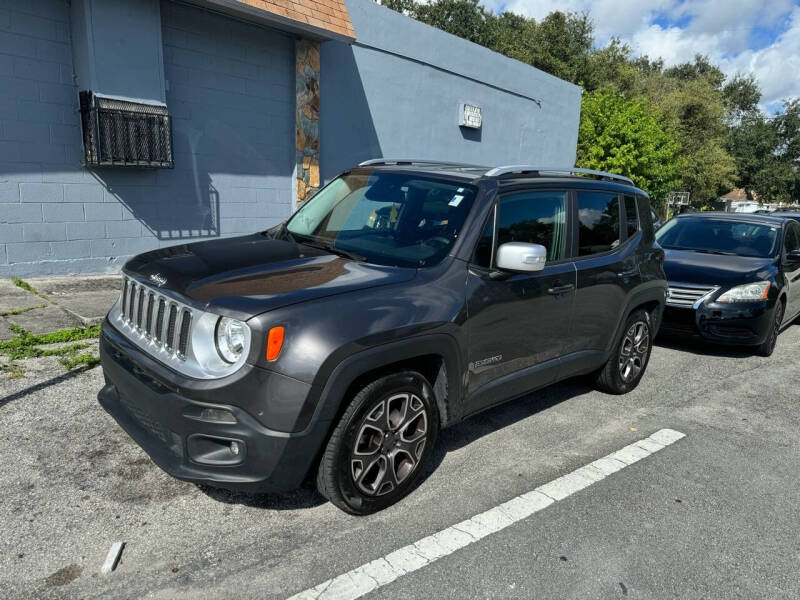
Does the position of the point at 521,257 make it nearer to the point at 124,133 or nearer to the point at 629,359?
the point at 629,359

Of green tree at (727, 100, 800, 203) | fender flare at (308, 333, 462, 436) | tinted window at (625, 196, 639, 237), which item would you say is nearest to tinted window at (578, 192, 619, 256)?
tinted window at (625, 196, 639, 237)

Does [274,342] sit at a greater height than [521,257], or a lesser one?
lesser

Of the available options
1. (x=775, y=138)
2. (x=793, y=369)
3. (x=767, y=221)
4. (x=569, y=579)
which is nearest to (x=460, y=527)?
(x=569, y=579)

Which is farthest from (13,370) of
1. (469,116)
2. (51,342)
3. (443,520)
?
(469,116)

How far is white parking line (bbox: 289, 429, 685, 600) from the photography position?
264 centimetres

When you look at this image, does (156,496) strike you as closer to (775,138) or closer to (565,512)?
(565,512)

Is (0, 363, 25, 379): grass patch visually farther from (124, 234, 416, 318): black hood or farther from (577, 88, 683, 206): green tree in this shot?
(577, 88, 683, 206): green tree

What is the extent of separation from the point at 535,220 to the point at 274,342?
213 cm

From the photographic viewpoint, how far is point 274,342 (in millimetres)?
2717

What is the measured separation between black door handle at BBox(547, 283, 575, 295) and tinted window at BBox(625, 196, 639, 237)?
1.19m

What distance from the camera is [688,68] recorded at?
59.3 metres

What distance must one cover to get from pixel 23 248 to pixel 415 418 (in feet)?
20.5

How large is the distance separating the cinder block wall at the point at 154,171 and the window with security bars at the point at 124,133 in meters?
0.24

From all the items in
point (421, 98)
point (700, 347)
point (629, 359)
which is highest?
point (421, 98)
